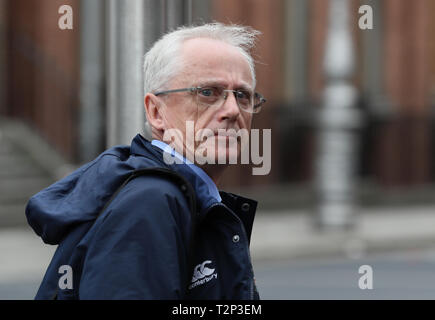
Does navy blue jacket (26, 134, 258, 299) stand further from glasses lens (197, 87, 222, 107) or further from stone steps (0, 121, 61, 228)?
stone steps (0, 121, 61, 228)

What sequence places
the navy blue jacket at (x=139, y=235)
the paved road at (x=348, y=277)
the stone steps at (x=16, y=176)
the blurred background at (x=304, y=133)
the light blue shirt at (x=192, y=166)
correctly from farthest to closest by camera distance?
the stone steps at (x=16, y=176) < the blurred background at (x=304, y=133) < the paved road at (x=348, y=277) < the light blue shirt at (x=192, y=166) < the navy blue jacket at (x=139, y=235)

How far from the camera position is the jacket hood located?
192 centimetres

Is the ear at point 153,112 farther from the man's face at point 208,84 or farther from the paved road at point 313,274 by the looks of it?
the paved road at point 313,274

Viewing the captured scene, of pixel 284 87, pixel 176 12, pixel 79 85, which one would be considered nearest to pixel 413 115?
pixel 284 87

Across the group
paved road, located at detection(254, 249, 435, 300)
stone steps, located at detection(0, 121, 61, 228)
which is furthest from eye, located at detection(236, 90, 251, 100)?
stone steps, located at detection(0, 121, 61, 228)

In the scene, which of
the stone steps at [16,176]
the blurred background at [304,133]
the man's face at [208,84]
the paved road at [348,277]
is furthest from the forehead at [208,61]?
the stone steps at [16,176]

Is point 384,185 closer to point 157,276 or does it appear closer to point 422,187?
point 422,187

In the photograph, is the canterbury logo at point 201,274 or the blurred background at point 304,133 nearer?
the canterbury logo at point 201,274

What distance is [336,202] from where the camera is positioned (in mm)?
13539

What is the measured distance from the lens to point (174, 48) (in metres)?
2.10

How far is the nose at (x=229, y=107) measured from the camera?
210cm

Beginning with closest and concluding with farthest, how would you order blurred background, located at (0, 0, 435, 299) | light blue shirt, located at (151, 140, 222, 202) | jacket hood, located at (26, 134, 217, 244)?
jacket hood, located at (26, 134, 217, 244)
light blue shirt, located at (151, 140, 222, 202)
blurred background, located at (0, 0, 435, 299)

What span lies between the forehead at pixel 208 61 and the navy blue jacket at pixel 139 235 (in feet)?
0.70

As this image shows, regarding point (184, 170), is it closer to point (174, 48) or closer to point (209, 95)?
point (209, 95)
